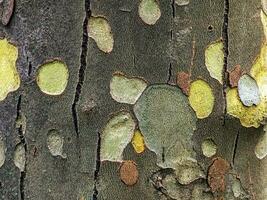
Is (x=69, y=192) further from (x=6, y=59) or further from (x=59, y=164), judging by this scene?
(x=6, y=59)

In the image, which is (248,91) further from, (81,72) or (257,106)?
(81,72)

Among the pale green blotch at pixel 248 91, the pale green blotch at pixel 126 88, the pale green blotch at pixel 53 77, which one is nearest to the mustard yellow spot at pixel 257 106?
the pale green blotch at pixel 248 91

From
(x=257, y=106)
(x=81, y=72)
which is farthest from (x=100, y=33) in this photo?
(x=257, y=106)

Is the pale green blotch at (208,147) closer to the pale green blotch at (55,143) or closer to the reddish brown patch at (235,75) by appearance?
the reddish brown patch at (235,75)

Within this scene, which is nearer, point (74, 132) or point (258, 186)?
point (74, 132)

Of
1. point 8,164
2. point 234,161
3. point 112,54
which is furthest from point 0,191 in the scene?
point 234,161

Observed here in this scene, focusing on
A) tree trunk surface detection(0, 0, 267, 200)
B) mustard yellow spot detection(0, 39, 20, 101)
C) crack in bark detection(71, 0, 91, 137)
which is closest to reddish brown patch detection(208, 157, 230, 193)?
tree trunk surface detection(0, 0, 267, 200)
